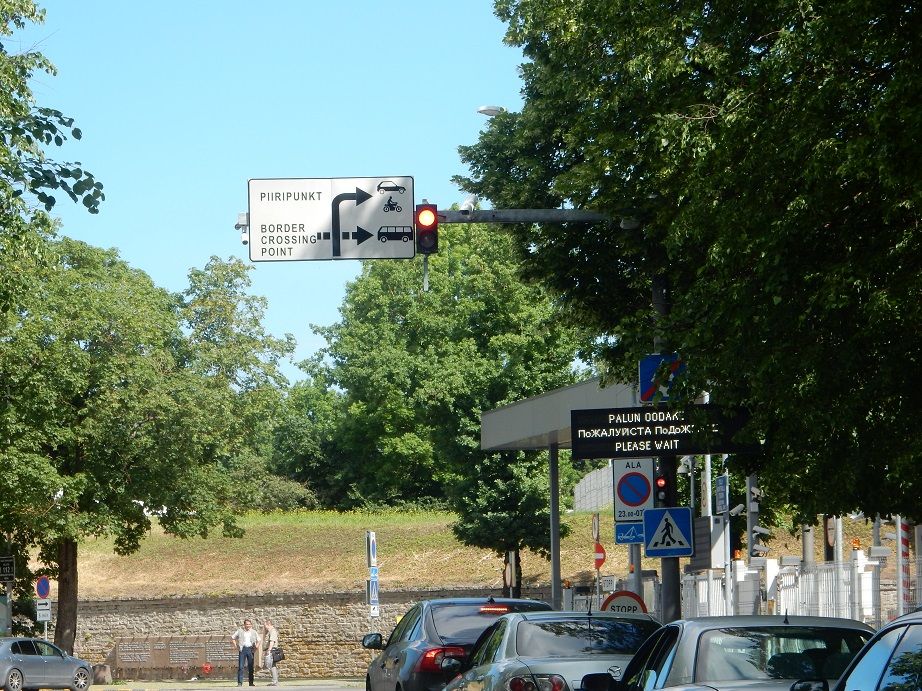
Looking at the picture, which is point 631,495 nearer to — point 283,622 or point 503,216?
point 503,216

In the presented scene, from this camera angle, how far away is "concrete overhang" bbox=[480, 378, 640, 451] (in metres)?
27.8

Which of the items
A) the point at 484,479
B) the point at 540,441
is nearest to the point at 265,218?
the point at 540,441

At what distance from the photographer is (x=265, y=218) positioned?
17.0 meters

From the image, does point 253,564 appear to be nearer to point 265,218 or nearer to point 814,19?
point 265,218

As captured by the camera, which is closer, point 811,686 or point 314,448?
point 811,686

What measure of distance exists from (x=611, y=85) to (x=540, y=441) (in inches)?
460

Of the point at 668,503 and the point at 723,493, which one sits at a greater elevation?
the point at 668,503

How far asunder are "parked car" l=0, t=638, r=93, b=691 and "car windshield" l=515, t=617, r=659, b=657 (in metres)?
29.4

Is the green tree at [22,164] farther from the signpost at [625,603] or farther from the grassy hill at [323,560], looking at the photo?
the grassy hill at [323,560]

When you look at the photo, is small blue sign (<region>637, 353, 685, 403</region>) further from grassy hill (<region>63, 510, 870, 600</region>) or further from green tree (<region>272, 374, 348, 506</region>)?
green tree (<region>272, 374, 348, 506</region>)

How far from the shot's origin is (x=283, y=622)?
56.7m

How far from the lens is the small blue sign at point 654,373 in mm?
16344

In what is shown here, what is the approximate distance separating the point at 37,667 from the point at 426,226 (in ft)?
87.8

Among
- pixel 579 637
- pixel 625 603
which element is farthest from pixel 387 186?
pixel 625 603
